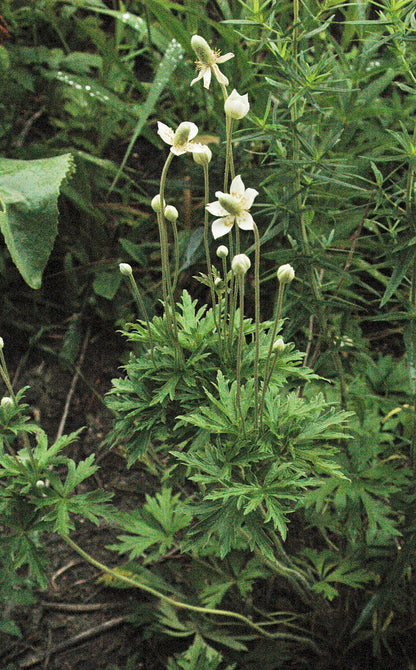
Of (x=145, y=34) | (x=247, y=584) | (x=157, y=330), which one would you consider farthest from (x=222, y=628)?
(x=145, y=34)

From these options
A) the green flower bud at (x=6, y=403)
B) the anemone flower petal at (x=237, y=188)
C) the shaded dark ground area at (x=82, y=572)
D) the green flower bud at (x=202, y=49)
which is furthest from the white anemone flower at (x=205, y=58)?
the shaded dark ground area at (x=82, y=572)

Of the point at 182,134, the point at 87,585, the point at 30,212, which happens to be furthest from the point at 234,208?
the point at 87,585

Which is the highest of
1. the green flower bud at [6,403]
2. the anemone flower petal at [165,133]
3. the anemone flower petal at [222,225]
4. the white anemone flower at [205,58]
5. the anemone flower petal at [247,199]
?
the white anemone flower at [205,58]

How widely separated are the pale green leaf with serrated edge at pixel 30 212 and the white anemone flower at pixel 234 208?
1.99 feet

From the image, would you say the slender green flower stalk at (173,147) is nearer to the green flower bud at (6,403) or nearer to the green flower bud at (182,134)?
the green flower bud at (182,134)

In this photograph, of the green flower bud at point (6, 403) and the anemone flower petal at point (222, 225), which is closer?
the anemone flower petal at point (222, 225)

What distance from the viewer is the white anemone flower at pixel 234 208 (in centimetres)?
70

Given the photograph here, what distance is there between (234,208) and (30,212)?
0.77 m

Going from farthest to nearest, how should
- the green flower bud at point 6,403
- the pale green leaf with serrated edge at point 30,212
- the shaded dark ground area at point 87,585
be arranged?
the shaded dark ground area at point 87,585 → the pale green leaf with serrated edge at point 30,212 → the green flower bud at point 6,403

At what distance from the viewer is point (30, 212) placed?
1.35 m

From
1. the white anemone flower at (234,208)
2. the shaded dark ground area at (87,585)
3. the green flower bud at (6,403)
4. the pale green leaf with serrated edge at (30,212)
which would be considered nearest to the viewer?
the white anemone flower at (234,208)

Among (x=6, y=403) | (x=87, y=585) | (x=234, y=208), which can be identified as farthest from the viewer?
(x=87, y=585)

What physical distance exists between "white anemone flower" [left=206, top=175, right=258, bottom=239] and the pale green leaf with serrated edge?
0.61 m

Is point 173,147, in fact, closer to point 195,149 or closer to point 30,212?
point 195,149
